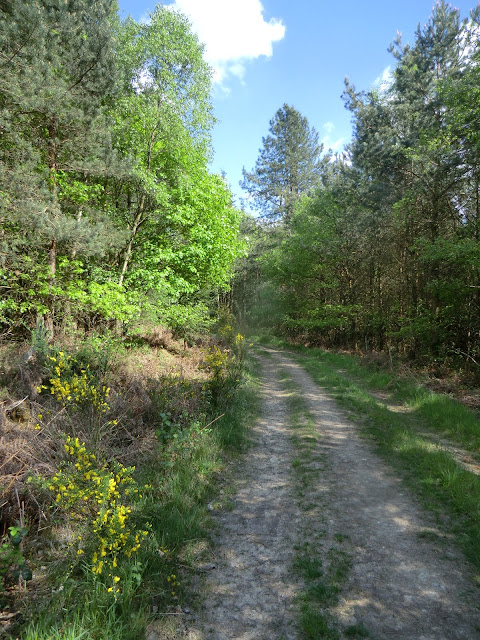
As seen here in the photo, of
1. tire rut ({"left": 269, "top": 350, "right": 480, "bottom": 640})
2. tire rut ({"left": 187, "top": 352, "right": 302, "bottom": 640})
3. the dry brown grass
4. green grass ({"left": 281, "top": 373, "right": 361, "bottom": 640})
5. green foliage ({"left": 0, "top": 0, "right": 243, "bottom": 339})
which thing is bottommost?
tire rut ({"left": 187, "top": 352, "right": 302, "bottom": 640})

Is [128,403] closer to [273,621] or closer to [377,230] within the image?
[273,621]

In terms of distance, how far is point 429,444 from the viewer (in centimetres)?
611

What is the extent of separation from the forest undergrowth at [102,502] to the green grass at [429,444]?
113 inches

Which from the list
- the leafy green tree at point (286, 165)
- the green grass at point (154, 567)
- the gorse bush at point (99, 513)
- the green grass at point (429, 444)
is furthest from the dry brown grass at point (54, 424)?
the leafy green tree at point (286, 165)

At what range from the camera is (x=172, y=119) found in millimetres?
11430

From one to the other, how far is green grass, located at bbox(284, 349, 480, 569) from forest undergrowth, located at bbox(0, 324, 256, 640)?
2.86 m

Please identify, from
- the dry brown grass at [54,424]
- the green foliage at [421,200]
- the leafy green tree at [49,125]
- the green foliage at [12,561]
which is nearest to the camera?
the green foliage at [12,561]

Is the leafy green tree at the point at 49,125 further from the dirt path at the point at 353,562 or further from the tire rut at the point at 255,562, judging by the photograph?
the dirt path at the point at 353,562

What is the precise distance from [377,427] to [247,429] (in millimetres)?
2816

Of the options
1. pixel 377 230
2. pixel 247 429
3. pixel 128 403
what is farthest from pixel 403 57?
pixel 128 403

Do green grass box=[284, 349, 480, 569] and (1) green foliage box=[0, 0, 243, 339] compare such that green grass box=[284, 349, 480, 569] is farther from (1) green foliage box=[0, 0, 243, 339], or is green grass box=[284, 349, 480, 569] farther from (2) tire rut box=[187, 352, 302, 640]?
(1) green foliage box=[0, 0, 243, 339]

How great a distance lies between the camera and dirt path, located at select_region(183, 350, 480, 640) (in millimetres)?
2672

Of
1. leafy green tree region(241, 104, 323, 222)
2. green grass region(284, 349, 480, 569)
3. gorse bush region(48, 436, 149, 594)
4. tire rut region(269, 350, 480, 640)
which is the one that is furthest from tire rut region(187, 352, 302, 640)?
leafy green tree region(241, 104, 323, 222)

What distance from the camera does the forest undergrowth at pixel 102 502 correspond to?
2.62 m
